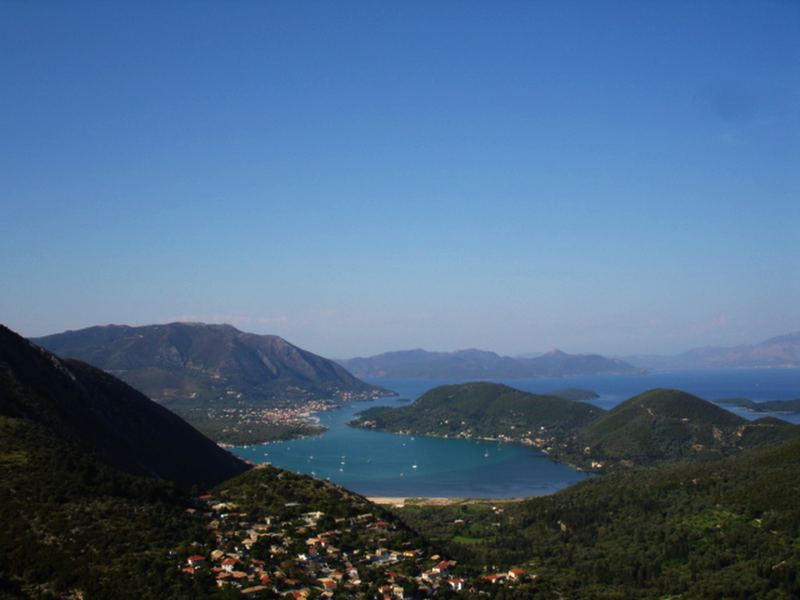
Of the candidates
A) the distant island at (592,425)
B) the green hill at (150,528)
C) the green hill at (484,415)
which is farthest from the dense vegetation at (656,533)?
the green hill at (484,415)

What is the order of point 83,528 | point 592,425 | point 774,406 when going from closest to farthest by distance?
point 83,528 → point 592,425 → point 774,406

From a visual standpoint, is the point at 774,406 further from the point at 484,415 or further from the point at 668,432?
the point at 668,432

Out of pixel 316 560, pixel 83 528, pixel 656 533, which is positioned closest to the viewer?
pixel 83 528

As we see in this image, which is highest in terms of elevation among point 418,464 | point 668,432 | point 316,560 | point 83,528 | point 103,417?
point 103,417

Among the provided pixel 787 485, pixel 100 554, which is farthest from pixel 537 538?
pixel 100 554

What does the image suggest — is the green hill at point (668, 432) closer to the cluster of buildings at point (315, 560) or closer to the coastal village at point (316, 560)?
the coastal village at point (316, 560)

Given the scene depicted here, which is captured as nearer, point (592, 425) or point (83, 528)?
point (83, 528)

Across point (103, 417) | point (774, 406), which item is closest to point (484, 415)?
point (774, 406)
